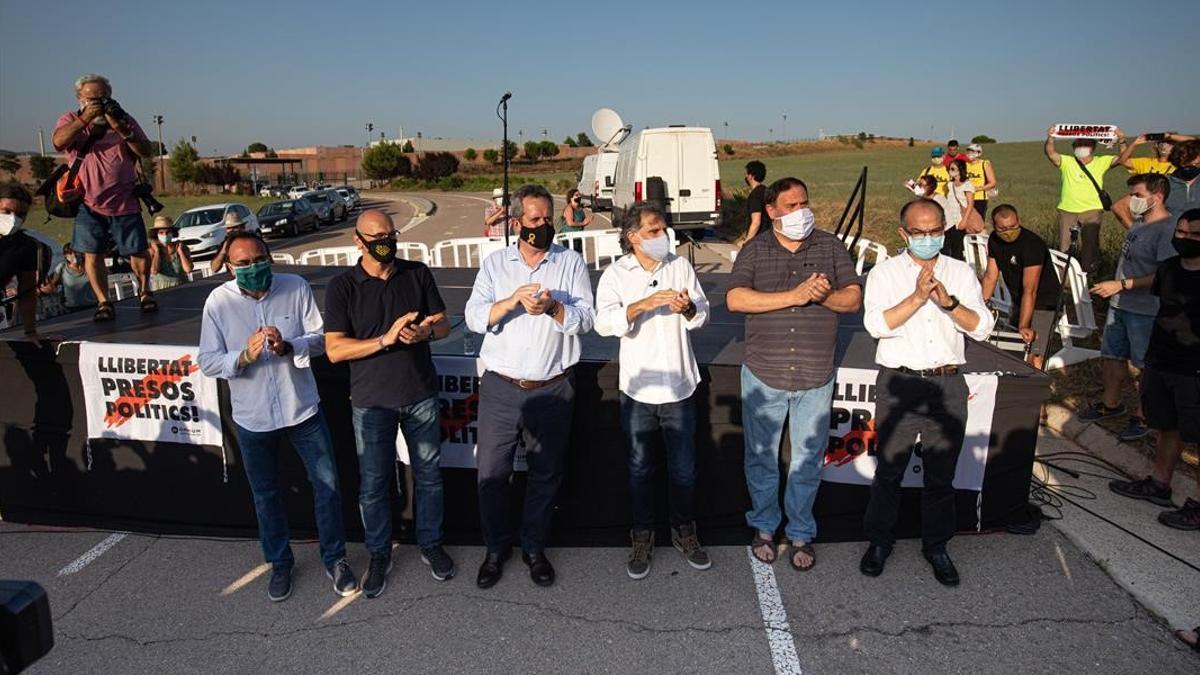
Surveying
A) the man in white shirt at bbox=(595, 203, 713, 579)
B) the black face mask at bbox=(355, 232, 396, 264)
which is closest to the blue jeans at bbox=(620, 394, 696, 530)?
the man in white shirt at bbox=(595, 203, 713, 579)

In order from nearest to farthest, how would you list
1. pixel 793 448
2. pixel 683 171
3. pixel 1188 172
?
pixel 793 448
pixel 1188 172
pixel 683 171

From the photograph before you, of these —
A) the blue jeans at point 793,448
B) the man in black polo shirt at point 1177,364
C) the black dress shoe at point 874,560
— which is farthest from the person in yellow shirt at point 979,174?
the black dress shoe at point 874,560

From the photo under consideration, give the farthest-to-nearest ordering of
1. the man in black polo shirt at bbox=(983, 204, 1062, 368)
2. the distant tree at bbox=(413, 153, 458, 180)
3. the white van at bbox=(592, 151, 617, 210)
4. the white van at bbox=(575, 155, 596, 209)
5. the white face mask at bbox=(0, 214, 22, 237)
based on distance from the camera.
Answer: the distant tree at bbox=(413, 153, 458, 180) → the white van at bbox=(575, 155, 596, 209) → the white van at bbox=(592, 151, 617, 210) → the man in black polo shirt at bbox=(983, 204, 1062, 368) → the white face mask at bbox=(0, 214, 22, 237)

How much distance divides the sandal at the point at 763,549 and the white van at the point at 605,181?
1895 centimetres

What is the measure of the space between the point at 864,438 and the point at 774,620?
1.32 meters

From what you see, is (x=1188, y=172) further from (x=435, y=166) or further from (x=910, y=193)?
(x=435, y=166)

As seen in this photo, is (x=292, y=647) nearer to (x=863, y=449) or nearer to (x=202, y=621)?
(x=202, y=621)

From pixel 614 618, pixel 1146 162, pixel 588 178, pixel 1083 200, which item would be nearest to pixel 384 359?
pixel 614 618

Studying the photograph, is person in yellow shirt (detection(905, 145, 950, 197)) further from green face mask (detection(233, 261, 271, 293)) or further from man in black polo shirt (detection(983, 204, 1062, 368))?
green face mask (detection(233, 261, 271, 293))

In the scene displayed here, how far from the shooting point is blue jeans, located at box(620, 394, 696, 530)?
4027mm

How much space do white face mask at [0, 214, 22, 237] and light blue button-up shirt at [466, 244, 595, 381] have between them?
3.25 meters

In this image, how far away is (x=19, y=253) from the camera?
489cm

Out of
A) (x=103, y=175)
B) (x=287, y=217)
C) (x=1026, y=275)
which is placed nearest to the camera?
(x=103, y=175)

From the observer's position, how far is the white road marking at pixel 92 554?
173 inches
